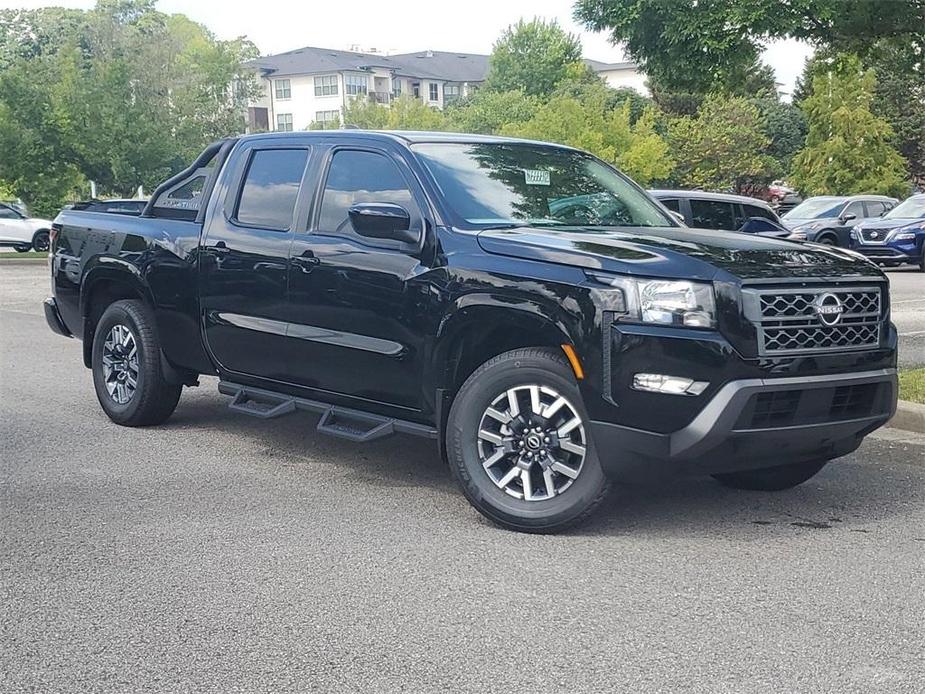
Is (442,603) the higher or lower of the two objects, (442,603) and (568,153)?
the lower

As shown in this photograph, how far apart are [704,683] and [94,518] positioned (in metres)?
3.25

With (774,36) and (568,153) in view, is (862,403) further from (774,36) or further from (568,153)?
(774,36)

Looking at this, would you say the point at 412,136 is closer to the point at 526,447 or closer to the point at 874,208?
the point at 526,447

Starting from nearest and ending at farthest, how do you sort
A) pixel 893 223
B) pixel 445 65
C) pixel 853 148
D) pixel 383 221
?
pixel 383 221 < pixel 893 223 < pixel 853 148 < pixel 445 65

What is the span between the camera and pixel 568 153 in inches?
283

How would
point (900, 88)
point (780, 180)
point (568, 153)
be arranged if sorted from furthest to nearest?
point (780, 180)
point (900, 88)
point (568, 153)

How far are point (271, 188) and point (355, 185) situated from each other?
689 millimetres

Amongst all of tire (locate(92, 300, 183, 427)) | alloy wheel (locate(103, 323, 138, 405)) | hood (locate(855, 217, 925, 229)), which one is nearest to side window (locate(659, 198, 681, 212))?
tire (locate(92, 300, 183, 427))

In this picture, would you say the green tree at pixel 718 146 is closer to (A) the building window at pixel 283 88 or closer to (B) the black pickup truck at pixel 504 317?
(B) the black pickup truck at pixel 504 317

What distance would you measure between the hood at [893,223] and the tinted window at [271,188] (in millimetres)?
20209

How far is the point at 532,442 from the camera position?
5562mm

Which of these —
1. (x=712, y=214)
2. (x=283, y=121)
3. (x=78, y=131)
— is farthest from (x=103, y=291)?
(x=283, y=121)

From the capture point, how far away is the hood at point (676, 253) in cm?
529

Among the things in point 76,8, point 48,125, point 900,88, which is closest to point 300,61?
point 76,8
